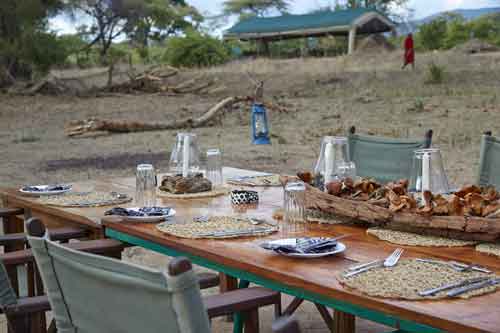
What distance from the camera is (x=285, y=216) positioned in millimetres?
2336

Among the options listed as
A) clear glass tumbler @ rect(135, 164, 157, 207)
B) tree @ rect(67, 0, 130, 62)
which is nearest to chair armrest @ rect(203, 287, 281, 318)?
clear glass tumbler @ rect(135, 164, 157, 207)

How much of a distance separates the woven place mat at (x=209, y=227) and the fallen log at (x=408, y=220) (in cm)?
17

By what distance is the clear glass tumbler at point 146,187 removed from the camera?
108 inches

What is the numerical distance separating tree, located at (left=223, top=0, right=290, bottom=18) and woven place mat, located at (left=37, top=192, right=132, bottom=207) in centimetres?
4830

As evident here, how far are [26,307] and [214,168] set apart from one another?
1.35 m

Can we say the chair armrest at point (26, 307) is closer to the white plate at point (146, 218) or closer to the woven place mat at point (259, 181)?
the white plate at point (146, 218)

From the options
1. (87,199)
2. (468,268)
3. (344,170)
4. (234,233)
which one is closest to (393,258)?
(468,268)

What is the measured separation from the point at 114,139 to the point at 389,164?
904 centimetres

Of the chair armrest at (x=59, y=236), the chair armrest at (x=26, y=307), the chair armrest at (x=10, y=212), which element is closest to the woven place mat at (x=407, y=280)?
the chair armrest at (x=26, y=307)

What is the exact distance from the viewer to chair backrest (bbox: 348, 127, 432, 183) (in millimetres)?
3455

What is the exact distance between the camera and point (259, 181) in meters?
3.22

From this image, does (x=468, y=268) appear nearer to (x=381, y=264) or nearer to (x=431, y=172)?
(x=381, y=264)

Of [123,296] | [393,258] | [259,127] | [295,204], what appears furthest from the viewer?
[259,127]

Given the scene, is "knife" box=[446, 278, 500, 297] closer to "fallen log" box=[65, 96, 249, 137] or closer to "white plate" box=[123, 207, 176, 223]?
"white plate" box=[123, 207, 176, 223]
